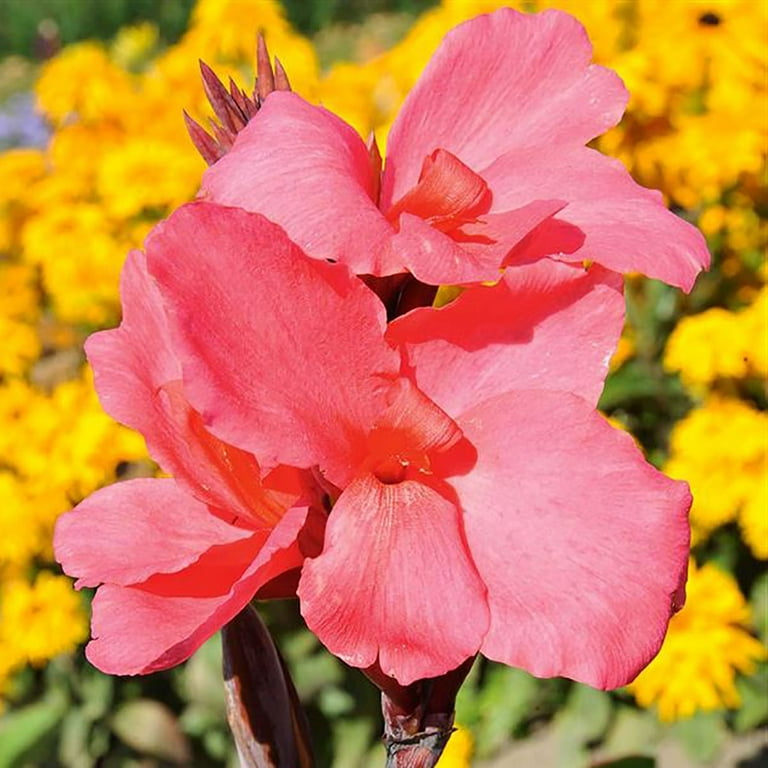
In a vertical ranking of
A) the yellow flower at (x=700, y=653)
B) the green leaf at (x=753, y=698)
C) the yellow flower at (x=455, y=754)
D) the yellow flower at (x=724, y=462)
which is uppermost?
the yellow flower at (x=455, y=754)

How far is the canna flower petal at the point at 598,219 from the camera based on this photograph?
543mm

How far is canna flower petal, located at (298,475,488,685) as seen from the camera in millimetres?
513

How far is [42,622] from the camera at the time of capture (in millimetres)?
1661

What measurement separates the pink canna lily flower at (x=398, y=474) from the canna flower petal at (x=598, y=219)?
0.02m

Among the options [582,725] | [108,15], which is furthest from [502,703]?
[108,15]

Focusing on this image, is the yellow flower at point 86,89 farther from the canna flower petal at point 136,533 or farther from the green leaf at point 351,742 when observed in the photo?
the canna flower petal at point 136,533

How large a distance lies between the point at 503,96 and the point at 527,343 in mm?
143

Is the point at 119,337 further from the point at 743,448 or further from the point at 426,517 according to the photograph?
the point at 743,448

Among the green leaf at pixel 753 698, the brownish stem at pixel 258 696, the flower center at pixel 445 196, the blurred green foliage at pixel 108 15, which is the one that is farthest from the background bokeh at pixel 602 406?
the blurred green foliage at pixel 108 15

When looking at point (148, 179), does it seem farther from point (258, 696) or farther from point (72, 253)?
point (258, 696)

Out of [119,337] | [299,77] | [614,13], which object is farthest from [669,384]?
[119,337]

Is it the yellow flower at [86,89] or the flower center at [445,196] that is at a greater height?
the flower center at [445,196]

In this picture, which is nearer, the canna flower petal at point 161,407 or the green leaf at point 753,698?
the canna flower petal at point 161,407

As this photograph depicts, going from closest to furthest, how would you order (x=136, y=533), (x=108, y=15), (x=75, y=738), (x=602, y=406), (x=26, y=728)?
(x=136, y=533) → (x=26, y=728) → (x=75, y=738) → (x=602, y=406) → (x=108, y=15)
